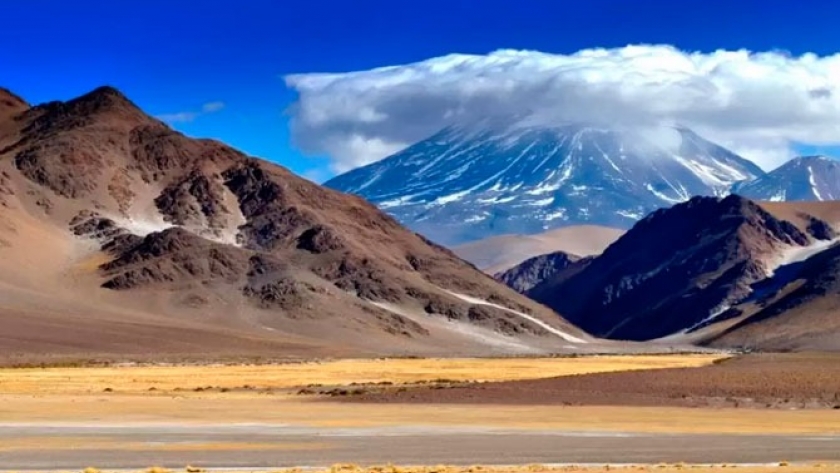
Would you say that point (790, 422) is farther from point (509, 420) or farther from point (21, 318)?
point (21, 318)

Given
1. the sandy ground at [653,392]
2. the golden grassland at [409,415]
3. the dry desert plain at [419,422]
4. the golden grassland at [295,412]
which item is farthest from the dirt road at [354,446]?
the sandy ground at [653,392]

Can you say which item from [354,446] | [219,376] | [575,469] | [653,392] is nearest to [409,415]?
[354,446]

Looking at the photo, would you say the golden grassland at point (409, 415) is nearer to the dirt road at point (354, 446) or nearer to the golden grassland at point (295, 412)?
the golden grassland at point (295, 412)

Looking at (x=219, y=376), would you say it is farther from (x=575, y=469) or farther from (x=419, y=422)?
(x=575, y=469)

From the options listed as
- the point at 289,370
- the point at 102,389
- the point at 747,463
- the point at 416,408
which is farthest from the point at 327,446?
the point at 289,370

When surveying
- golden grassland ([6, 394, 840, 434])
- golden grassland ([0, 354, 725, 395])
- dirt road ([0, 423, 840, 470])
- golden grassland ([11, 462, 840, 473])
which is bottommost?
golden grassland ([11, 462, 840, 473])

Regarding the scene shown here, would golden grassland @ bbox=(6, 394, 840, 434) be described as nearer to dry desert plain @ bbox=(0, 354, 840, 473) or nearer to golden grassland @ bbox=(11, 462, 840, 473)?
dry desert plain @ bbox=(0, 354, 840, 473)

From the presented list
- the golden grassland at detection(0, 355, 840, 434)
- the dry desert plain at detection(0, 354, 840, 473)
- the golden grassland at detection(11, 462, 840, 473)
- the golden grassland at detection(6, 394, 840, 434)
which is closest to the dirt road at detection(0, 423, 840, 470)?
the dry desert plain at detection(0, 354, 840, 473)

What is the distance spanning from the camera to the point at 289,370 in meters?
122

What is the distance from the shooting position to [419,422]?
6000 centimetres

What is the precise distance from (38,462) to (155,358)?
11967 cm

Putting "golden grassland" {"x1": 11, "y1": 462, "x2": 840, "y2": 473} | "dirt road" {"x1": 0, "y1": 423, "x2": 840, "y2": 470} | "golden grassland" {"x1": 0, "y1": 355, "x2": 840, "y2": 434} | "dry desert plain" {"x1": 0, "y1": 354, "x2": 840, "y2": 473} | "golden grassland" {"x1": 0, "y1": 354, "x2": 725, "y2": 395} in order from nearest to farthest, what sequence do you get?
1. "golden grassland" {"x1": 11, "y1": 462, "x2": 840, "y2": 473}
2. "dirt road" {"x1": 0, "y1": 423, "x2": 840, "y2": 470}
3. "dry desert plain" {"x1": 0, "y1": 354, "x2": 840, "y2": 473}
4. "golden grassland" {"x1": 0, "y1": 355, "x2": 840, "y2": 434}
5. "golden grassland" {"x1": 0, "y1": 354, "x2": 725, "y2": 395}

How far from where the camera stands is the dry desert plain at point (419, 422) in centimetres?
4272

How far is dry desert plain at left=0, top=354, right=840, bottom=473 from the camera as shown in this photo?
4272 cm
